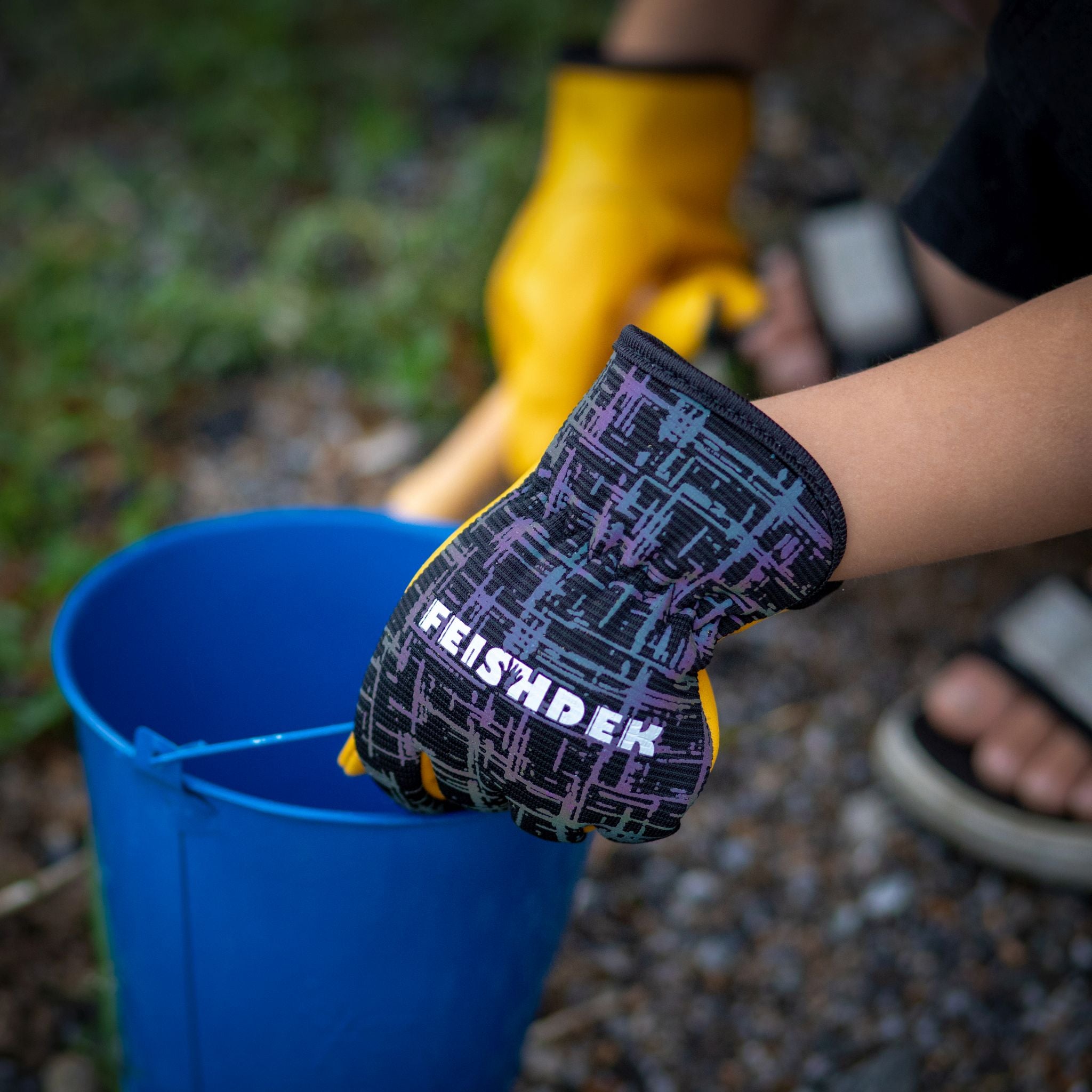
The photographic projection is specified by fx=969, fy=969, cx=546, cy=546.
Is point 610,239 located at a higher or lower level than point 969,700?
higher

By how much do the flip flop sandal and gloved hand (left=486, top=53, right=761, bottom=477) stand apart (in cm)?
54

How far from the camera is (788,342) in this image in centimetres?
145

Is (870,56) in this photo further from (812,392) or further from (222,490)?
(812,392)

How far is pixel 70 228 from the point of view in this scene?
6.34 ft

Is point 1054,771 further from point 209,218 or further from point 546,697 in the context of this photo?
point 209,218

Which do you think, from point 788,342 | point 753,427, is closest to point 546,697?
point 753,427

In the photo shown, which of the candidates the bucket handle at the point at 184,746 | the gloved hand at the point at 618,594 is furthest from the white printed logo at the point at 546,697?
the bucket handle at the point at 184,746

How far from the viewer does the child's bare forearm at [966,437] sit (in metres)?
0.53

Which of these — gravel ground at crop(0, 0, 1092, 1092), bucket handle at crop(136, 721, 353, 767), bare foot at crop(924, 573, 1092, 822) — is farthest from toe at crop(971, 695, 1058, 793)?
bucket handle at crop(136, 721, 353, 767)

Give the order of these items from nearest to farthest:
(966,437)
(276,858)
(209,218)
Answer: (966,437)
(276,858)
(209,218)

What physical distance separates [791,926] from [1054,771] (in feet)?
1.20

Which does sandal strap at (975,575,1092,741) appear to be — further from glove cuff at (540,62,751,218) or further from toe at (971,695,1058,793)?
glove cuff at (540,62,751,218)

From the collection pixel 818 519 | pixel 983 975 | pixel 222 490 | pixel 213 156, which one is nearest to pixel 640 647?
pixel 818 519

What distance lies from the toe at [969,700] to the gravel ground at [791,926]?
132 millimetres
